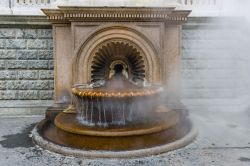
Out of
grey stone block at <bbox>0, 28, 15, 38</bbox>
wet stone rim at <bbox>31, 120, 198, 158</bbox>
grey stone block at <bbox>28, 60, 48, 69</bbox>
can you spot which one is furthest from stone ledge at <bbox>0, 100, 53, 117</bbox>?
wet stone rim at <bbox>31, 120, 198, 158</bbox>

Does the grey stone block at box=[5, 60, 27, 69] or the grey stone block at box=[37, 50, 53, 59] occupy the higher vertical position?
the grey stone block at box=[37, 50, 53, 59]

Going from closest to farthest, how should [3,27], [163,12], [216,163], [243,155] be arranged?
[216,163]
[243,155]
[163,12]
[3,27]

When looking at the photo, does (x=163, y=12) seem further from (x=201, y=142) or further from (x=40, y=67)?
(x=40, y=67)

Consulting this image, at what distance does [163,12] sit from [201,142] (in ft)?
11.0

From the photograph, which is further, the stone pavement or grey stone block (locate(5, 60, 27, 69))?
grey stone block (locate(5, 60, 27, 69))

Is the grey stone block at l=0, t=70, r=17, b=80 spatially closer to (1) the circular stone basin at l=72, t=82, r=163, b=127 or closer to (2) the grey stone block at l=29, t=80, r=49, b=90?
(2) the grey stone block at l=29, t=80, r=49, b=90

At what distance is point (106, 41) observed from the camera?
8.45 meters

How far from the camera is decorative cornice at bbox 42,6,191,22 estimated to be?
811 cm

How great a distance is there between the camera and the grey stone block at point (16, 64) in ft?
31.8

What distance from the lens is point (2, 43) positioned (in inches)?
380

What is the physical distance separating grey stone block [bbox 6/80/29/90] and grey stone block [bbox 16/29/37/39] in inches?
52.3

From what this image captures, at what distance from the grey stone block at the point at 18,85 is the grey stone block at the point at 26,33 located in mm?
1329

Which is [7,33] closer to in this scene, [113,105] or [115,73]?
[115,73]

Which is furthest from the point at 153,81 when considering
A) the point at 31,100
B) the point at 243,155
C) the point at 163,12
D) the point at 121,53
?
the point at 31,100
